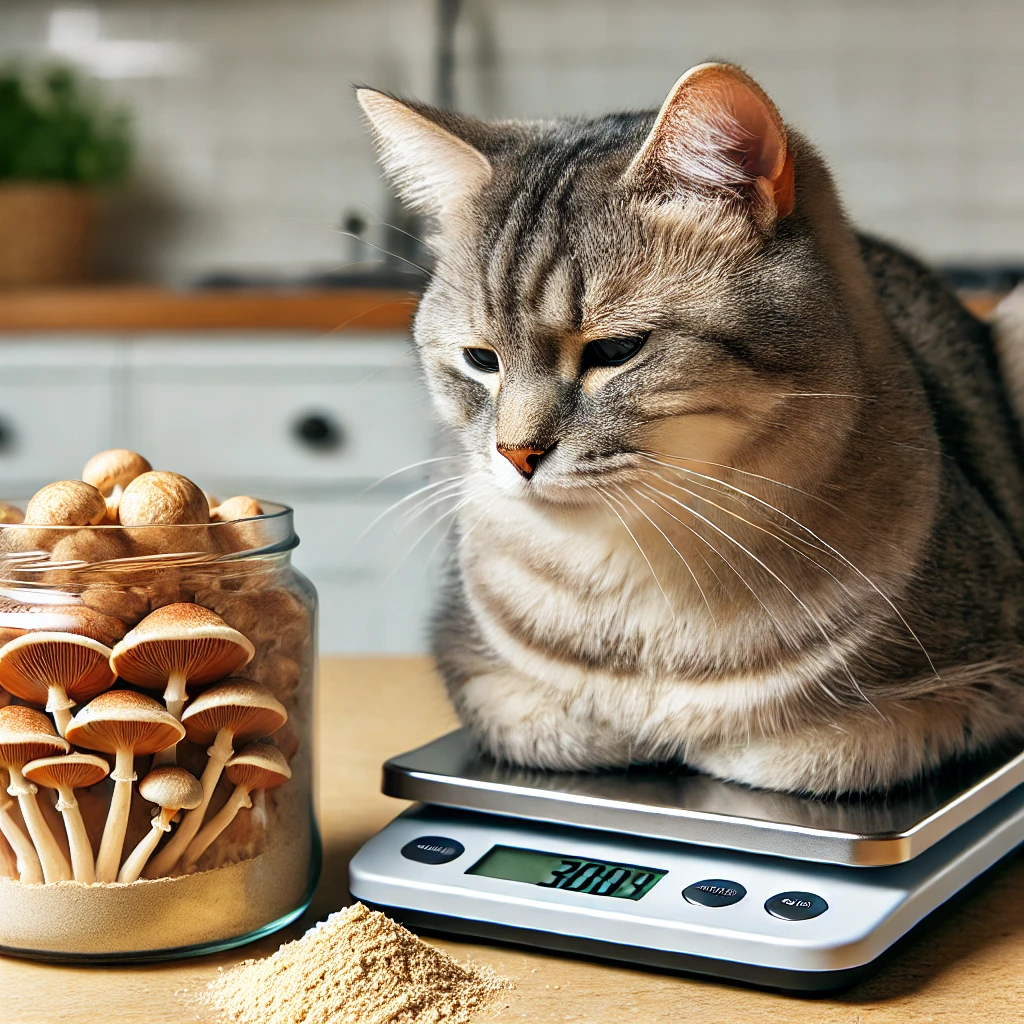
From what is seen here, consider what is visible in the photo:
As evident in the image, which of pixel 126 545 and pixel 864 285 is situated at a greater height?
pixel 864 285

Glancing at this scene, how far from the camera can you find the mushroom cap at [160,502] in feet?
2.10

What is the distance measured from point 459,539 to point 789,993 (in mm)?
413

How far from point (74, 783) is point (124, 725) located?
46 mm

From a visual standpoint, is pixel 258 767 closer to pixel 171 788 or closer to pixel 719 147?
pixel 171 788

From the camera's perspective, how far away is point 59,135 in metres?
2.53

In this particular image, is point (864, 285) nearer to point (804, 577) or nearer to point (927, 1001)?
point (804, 577)

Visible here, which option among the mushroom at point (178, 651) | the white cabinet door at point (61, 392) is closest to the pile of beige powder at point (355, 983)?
the mushroom at point (178, 651)

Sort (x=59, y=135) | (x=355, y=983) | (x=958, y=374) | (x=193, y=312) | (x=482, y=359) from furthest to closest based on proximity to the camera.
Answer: (x=59, y=135) → (x=193, y=312) → (x=958, y=374) → (x=482, y=359) → (x=355, y=983)

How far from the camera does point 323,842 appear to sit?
81 centimetres

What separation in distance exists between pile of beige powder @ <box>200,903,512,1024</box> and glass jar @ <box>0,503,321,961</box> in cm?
6

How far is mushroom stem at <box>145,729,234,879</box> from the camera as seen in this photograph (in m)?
0.63

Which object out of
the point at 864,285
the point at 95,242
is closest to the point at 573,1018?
the point at 864,285

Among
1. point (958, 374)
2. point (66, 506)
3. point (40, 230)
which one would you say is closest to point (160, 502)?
point (66, 506)

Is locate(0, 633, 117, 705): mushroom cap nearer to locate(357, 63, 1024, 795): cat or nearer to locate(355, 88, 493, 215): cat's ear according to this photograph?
locate(357, 63, 1024, 795): cat
